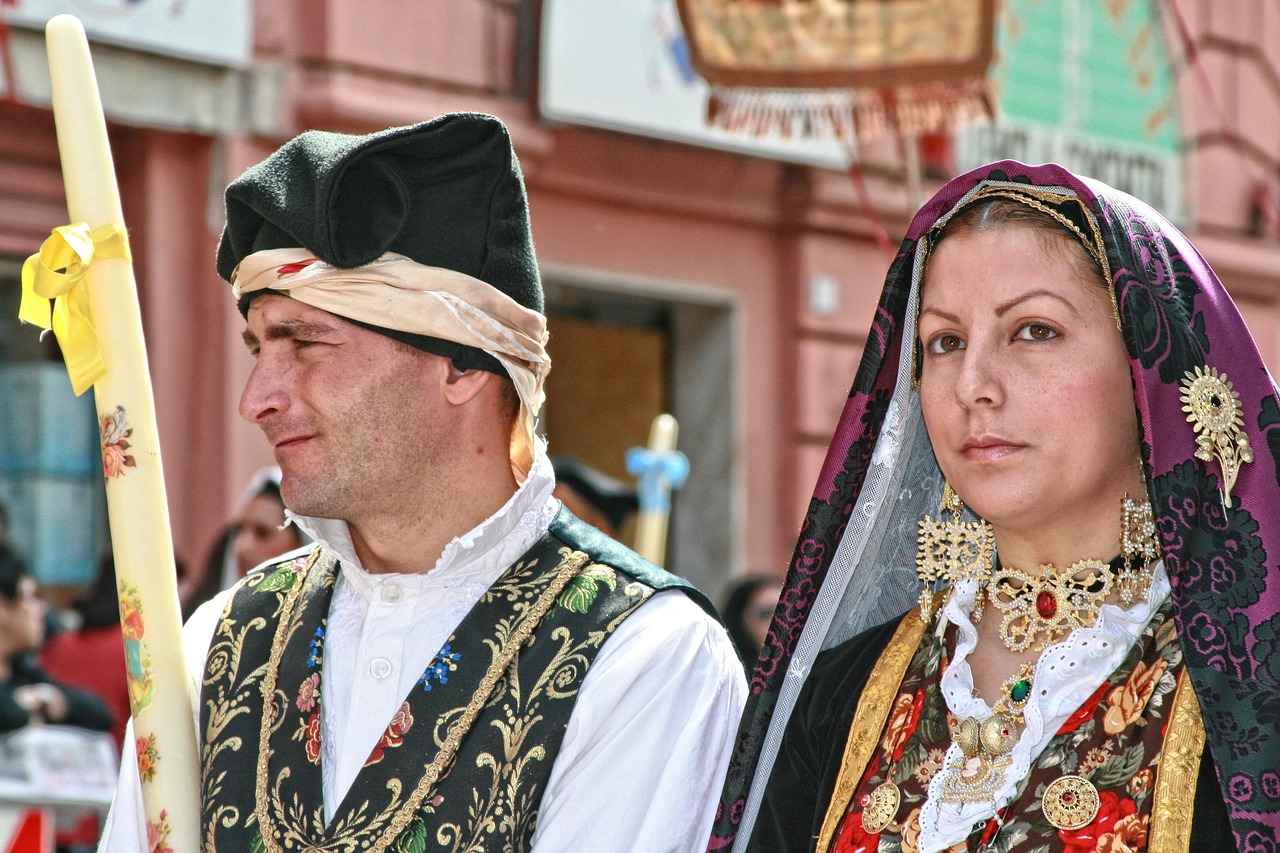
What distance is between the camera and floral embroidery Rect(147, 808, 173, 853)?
231 centimetres

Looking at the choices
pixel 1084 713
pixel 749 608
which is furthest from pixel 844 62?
pixel 1084 713

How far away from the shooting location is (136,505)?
7.59ft

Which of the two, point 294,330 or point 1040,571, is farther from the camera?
point 294,330

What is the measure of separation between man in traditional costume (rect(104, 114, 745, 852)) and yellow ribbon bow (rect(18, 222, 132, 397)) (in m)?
0.30

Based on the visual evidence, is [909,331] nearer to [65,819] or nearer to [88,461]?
[65,819]

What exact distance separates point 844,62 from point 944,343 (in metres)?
3.47

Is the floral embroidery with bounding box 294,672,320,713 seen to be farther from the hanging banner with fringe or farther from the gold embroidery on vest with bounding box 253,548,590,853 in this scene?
the hanging banner with fringe

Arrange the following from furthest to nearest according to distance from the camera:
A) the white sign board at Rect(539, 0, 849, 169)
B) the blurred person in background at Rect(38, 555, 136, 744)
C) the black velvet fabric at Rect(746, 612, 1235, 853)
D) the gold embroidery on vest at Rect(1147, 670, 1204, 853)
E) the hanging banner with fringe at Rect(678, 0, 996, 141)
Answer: the white sign board at Rect(539, 0, 849, 169) < the hanging banner with fringe at Rect(678, 0, 996, 141) < the blurred person in background at Rect(38, 555, 136, 744) < the black velvet fabric at Rect(746, 612, 1235, 853) < the gold embroidery on vest at Rect(1147, 670, 1204, 853)

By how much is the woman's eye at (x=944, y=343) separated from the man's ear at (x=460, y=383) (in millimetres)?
715

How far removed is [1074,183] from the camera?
220 cm

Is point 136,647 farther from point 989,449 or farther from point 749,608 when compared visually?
point 749,608

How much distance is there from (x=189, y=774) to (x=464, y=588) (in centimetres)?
48

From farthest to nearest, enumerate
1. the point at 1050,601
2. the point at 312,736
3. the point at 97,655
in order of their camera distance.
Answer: the point at 97,655
the point at 312,736
the point at 1050,601

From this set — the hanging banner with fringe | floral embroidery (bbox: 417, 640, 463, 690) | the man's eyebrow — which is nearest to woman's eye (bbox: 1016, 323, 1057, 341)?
floral embroidery (bbox: 417, 640, 463, 690)
